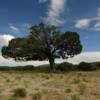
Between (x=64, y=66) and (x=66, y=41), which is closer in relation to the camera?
(x=66, y=41)

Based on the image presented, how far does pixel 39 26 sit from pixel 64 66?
1186 centimetres

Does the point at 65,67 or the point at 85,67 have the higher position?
the point at 65,67

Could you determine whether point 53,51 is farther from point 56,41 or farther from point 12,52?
point 12,52

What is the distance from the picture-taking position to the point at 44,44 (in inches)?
2288

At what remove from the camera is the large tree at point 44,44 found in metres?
57.6

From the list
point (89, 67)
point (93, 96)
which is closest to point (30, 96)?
point (93, 96)

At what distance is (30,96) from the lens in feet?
55.0

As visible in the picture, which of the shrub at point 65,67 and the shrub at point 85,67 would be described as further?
the shrub at point 65,67

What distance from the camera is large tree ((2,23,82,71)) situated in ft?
189

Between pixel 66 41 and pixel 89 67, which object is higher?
pixel 66 41

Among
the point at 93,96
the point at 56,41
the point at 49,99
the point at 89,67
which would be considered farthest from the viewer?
the point at 89,67

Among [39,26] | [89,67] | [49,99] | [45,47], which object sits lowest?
[49,99]

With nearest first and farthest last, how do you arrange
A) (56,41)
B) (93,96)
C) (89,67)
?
(93,96) < (56,41) < (89,67)

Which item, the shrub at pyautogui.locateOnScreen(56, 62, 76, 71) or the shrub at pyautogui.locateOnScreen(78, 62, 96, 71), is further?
the shrub at pyautogui.locateOnScreen(56, 62, 76, 71)
